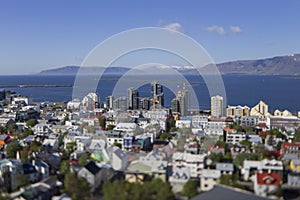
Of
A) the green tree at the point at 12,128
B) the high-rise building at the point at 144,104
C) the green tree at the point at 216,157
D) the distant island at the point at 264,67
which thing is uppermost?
the distant island at the point at 264,67

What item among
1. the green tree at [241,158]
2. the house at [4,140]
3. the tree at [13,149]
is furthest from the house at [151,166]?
the house at [4,140]

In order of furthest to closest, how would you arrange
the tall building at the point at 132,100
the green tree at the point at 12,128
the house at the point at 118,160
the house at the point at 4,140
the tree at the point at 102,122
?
the tall building at the point at 132,100, the tree at the point at 102,122, the green tree at the point at 12,128, the house at the point at 4,140, the house at the point at 118,160

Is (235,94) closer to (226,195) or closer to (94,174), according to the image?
(94,174)

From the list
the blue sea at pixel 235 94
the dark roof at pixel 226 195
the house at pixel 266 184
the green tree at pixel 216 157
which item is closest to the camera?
the dark roof at pixel 226 195

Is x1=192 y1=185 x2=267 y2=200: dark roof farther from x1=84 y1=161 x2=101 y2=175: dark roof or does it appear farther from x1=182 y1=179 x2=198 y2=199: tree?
x1=84 y1=161 x2=101 y2=175: dark roof

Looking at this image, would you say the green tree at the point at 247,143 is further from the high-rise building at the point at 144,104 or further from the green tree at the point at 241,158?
the high-rise building at the point at 144,104

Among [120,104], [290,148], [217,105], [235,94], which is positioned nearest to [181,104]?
[217,105]

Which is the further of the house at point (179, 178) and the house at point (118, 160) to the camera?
the house at point (118, 160)
